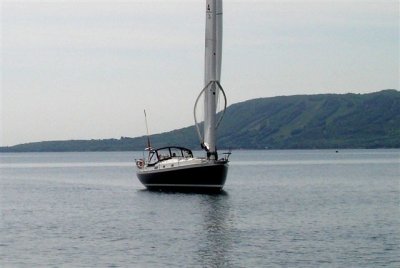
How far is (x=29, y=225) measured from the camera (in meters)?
67.0

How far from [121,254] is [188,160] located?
3896 cm

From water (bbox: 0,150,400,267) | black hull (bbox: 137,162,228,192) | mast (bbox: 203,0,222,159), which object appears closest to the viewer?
water (bbox: 0,150,400,267)

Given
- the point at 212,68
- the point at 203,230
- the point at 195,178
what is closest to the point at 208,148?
the point at 195,178

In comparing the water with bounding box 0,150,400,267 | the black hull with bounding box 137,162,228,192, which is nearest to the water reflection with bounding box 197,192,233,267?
the water with bounding box 0,150,400,267

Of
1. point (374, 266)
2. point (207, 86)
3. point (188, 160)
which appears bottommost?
point (374, 266)

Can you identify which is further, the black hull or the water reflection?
the black hull

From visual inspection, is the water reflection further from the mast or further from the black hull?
the mast

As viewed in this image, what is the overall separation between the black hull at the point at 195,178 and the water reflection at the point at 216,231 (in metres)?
1.52

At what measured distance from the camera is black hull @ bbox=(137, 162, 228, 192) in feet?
287

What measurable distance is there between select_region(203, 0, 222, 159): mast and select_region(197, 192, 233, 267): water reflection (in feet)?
21.3

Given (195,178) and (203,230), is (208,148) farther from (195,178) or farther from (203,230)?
(203,230)

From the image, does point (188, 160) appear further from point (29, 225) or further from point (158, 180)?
point (29, 225)

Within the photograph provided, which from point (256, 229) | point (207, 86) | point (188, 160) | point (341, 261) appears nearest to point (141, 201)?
point (188, 160)

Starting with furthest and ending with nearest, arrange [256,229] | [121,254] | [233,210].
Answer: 1. [233,210]
2. [256,229]
3. [121,254]
